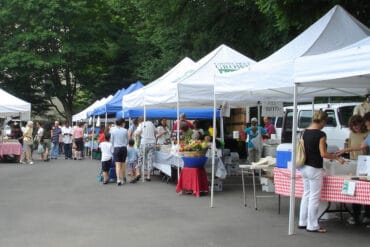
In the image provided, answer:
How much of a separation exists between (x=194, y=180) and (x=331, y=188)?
15.6 ft

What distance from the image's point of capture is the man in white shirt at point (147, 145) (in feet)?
53.1

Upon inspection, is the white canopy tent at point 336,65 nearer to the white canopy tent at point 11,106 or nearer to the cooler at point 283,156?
the cooler at point 283,156

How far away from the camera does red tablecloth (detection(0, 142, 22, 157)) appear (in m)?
23.8

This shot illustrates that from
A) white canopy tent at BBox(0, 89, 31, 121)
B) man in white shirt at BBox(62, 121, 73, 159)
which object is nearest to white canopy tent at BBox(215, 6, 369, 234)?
white canopy tent at BBox(0, 89, 31, 121)

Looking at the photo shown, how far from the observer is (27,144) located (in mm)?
23766

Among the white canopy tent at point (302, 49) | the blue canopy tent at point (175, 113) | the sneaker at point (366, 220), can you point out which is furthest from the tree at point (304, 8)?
the blue canopy tent at point (175, 113)

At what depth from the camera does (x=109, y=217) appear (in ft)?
32.4

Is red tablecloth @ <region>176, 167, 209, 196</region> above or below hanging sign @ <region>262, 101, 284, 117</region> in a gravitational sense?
below

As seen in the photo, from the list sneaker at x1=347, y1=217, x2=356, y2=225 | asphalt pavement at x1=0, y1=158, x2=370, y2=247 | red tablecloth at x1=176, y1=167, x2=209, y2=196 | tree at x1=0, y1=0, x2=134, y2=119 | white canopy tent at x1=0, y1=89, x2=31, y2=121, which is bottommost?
asphalt pavement at x1=0, y1=158, x2=370, y2=247

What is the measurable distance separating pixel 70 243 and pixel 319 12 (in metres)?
8.78

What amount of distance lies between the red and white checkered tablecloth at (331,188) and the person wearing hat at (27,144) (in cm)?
1619

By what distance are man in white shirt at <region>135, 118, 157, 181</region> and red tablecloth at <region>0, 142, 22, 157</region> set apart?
947 centimetres

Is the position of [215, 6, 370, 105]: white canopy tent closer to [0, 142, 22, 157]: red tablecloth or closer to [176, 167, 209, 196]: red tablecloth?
[176, 167, 209, 196]: red tablecloth

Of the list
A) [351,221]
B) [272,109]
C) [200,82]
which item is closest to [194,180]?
[200,82]
